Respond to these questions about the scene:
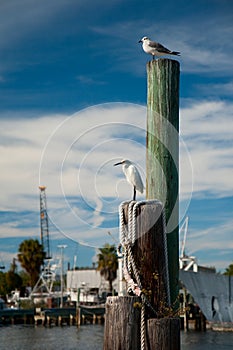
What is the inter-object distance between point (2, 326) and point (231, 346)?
102 feet

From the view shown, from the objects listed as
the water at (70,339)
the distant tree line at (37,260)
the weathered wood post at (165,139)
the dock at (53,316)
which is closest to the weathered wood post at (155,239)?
the weathered wood post at (165,139)

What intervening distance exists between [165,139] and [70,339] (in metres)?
51.4

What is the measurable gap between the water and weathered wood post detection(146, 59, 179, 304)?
Answer: 42.8 meters

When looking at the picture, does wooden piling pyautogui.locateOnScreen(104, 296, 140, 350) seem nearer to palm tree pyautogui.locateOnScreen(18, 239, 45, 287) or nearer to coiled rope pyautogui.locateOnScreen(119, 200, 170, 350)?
coiled rope pyautogui.locateOnScreen(119, 200, 170, 350)

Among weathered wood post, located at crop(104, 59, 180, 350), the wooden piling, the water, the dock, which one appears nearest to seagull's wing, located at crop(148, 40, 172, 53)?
weathered wood post, located at crop(104, 59, 180, 350)

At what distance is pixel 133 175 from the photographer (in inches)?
248

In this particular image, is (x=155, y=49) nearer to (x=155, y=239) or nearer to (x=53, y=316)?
(x=155, y=239)

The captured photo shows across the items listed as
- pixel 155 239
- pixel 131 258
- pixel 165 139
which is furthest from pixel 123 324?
pixel 165 139

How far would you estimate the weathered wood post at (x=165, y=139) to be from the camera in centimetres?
607

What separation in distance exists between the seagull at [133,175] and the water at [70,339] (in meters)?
42.7

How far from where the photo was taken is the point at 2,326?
71.0 metres

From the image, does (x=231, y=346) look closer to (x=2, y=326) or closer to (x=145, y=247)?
(x=2, y=326)

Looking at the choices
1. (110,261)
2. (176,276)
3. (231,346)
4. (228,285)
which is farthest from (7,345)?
(176,276)

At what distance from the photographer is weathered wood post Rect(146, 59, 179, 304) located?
607cm
